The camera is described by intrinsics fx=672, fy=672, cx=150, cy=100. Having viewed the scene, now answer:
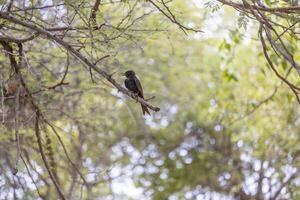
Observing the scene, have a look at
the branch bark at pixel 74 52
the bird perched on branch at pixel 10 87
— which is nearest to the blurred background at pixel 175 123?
the bird perched on branch at pixel 10 87

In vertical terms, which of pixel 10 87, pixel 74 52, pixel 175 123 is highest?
pixel 175 123

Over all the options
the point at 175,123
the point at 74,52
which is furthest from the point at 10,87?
the point at 175,123

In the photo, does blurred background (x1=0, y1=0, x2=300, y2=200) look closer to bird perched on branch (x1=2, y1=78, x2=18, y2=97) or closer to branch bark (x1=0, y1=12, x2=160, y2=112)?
bird perched on branch (x1=2, y1=78, x2=18, y2=97)

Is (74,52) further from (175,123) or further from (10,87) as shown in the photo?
(175,123)

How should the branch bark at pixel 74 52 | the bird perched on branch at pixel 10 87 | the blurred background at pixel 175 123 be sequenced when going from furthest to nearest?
1. the blurred background at pixel 175 123
2. the bird perched on branch at pixel 10 87
3. the branch bark at pixel 74 52

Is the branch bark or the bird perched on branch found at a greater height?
the bird perched on branch

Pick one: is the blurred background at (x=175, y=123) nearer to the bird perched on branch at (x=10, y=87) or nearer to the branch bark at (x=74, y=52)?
the bird perched on branch at (x=10, y=87)

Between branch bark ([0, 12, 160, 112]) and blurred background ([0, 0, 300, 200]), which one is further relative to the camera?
blurred background ([0, 0, 300, 200])

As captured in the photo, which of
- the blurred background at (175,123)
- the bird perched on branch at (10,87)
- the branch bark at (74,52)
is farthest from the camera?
the blurred background at (175,123)

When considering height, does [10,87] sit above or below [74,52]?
above

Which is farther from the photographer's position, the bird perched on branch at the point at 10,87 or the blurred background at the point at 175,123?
the blurred background at the point at 175,123

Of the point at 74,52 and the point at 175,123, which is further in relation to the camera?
the point at 175,123

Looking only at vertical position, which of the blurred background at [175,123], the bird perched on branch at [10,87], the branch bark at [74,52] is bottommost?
the branch bark at [74,52]

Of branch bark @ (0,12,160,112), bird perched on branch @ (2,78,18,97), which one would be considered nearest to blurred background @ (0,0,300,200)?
bird perched on branch @ (2,78,18,97)
